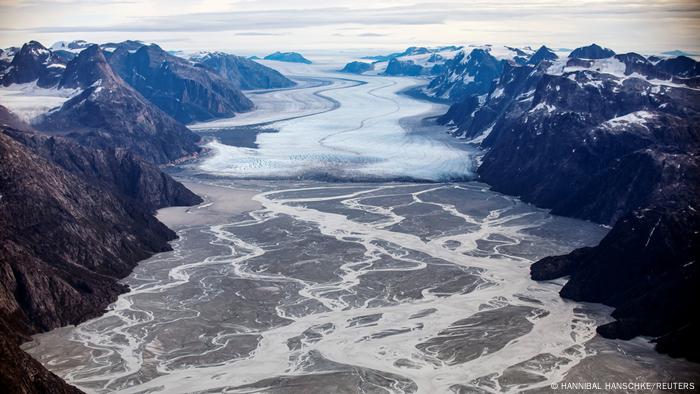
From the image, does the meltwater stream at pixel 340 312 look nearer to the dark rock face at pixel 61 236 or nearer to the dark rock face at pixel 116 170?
the dark rock face at pixel 61 236

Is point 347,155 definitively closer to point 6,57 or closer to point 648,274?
point 6,57

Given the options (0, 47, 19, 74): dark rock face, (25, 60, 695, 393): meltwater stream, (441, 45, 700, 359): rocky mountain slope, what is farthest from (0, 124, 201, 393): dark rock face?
(0, 47, 19, 74): dark rock face

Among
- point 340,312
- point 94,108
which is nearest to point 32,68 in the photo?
point 94,108

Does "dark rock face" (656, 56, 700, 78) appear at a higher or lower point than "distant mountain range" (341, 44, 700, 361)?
higher

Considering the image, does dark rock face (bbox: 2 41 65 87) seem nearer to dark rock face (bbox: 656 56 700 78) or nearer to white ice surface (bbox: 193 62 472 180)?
A: white ice surface (bbox: 193 62 472 180)

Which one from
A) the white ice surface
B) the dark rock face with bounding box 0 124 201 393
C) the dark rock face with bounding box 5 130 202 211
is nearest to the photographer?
the dark rock face with bounding box 0 124 201 393
